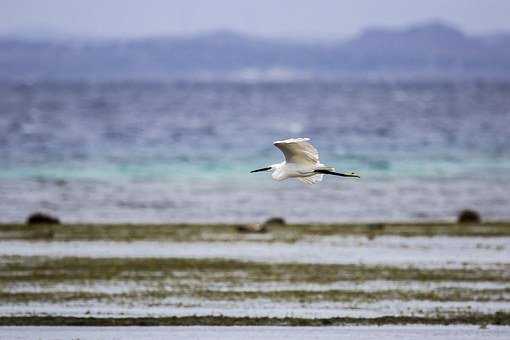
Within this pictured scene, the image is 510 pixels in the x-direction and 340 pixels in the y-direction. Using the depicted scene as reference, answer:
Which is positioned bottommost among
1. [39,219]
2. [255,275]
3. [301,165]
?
[255,275]

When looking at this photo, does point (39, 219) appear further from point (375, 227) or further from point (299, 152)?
point (299, 152)

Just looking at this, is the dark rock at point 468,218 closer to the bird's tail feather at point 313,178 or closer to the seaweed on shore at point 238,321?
the seaweed on shore at point 238,321

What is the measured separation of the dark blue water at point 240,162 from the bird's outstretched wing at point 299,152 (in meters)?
18.2

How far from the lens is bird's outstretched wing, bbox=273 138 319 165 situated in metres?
18.3

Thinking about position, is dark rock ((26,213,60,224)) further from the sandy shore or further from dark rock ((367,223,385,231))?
dark rock ((367,223,385,231))

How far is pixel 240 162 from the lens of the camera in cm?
6009

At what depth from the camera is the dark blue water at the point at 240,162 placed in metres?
40.5

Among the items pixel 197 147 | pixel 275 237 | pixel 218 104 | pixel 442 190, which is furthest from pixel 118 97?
pixel 275 237

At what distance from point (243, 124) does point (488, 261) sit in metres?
70.8

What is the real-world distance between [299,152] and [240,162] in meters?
41.5

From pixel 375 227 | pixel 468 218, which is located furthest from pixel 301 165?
pixel 468 218

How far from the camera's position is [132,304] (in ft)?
67.7

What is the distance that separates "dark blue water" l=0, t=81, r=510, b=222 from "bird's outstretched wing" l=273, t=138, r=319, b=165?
18184 mm

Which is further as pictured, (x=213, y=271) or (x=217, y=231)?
(x=217, y=231)
